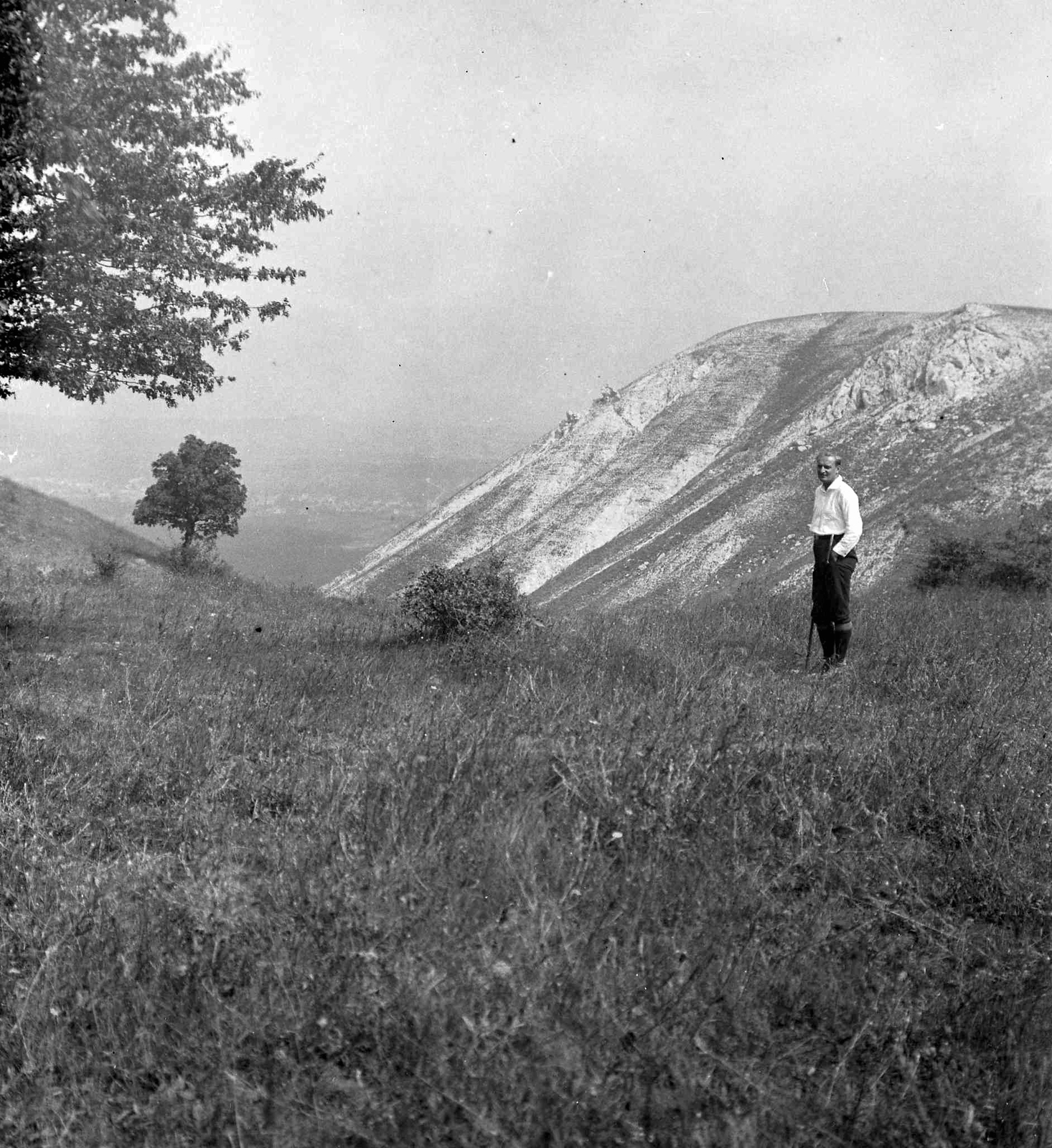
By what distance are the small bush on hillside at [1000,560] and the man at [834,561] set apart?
20.1 metres

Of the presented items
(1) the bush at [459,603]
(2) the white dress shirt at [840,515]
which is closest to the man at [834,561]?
(2) the white dress shirt at [840,515]

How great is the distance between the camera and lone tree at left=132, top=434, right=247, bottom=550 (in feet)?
133

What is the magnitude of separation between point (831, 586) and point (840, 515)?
2.54 ft

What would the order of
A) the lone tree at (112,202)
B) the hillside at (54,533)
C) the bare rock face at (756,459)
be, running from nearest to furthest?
the lone tree at (112,202), the hillside at (54,533), the bare rock face at (756,459)

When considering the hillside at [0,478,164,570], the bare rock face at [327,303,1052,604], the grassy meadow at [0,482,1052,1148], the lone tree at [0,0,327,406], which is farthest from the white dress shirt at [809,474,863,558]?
the bare rock face at [327,303,1052,604]

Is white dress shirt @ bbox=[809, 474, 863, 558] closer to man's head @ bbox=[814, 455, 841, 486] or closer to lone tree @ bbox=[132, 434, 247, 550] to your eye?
man's head @ bbox=[814, 455, 841, 486]

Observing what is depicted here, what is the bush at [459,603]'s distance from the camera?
8633 mm

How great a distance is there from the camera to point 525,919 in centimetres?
266

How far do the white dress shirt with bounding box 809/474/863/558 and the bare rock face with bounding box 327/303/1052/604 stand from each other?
29.2 metres

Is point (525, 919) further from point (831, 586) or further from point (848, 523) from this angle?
point (848, 523)

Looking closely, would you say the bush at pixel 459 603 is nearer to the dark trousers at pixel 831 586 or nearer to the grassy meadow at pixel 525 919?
the grassy meadow at pixel 525 919

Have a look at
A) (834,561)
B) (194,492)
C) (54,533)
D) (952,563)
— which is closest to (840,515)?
(834,561)

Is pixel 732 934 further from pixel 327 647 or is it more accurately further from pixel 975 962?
pixel 327 647

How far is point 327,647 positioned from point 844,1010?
6786 millimetres
